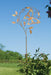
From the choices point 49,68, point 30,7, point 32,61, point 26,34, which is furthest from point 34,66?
point 30,7

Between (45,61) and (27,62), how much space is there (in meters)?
0.82

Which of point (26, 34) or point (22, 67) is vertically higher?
point (26, 34)

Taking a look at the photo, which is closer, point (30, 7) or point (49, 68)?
point (49, 68)

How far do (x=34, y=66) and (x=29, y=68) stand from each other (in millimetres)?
268

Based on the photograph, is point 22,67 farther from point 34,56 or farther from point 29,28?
point 29,28

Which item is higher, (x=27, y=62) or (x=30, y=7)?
(x=30, y=7)

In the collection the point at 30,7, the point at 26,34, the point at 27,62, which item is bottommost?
the point at 27,62

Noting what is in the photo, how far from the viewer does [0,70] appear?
7164mm

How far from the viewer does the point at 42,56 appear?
7.15 meters

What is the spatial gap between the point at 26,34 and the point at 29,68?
4.88 ft

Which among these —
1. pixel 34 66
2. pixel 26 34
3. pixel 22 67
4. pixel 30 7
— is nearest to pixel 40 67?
pixel 34 66

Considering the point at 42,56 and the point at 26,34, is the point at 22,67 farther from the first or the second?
the point at 26,34

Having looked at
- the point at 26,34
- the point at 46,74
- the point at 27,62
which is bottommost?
the point at 46,74

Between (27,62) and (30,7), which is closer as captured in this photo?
(27,62)
